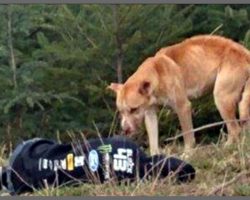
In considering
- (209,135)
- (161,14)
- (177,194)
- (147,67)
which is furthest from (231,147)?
(161,14)

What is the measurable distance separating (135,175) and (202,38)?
431 cm

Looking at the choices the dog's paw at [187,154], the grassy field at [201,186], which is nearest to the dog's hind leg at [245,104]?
the dog's paw at [187,154]

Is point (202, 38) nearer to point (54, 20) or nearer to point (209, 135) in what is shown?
point (209, 135)

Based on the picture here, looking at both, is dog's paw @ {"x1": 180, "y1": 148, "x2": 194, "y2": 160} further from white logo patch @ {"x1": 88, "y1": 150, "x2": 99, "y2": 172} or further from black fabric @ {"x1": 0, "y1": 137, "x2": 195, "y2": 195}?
white logo patch @ {"x1": 88, "y1": 150, "x2": 99, "y2": 172}

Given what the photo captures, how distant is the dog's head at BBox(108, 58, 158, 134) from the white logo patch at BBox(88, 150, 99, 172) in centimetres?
333

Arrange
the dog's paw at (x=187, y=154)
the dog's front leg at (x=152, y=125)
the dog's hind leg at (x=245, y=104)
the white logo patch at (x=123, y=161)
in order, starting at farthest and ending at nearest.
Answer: the dog's front leg at (x=152, y=125) → the dog's hind leg at (x=245, y=104) → the dog's paw at (x=187, y=154) → the white logo patch at (x=123, y=161)

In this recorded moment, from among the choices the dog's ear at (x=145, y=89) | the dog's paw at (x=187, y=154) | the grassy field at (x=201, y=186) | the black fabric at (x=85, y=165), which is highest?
the dog's ear at (x=145, y=89)

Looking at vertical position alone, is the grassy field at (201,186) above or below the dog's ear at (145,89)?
below

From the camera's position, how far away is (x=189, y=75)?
35.8ft

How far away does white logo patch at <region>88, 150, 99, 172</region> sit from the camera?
698cm

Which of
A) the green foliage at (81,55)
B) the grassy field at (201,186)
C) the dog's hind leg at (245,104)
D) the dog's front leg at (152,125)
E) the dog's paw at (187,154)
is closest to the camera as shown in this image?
the grassy field at (201,186)

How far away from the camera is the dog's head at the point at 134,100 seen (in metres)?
10.4

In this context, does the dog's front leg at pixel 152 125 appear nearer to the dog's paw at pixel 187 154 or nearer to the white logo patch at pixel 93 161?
the dog's paw at pixel 187 154

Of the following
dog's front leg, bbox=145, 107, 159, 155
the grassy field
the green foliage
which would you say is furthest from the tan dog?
the grassy field
